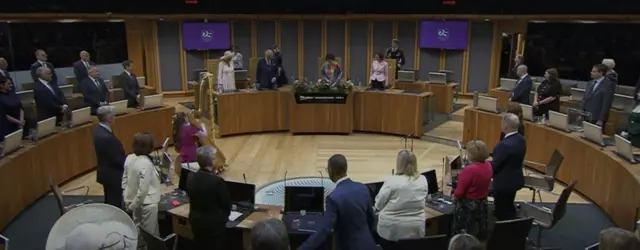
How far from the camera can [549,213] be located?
5449 millimetres

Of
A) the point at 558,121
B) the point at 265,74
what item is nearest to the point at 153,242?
the point at 558,121

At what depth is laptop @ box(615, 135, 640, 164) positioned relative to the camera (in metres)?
6.08

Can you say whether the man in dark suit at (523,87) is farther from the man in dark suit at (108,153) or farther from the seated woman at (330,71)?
the man in dark suit at (108,153)

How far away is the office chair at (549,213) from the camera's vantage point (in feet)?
16.8

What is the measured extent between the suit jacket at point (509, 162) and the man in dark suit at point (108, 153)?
3653 millimetres

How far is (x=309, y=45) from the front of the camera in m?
14.9

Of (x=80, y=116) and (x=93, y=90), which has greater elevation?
(x=93, y=90)

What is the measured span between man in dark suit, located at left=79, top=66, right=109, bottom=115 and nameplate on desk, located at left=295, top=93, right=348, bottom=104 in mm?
3406

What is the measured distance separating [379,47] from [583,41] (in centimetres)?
490

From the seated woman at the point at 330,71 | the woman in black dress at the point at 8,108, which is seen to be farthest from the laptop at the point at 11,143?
the seated woman at the point at 330,71

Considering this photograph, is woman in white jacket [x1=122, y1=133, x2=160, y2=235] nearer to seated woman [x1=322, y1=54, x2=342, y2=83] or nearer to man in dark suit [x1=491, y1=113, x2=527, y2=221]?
man in dark suit [x1=491, y1=113, x2=527, y2=221]

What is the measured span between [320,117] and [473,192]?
5.93 m

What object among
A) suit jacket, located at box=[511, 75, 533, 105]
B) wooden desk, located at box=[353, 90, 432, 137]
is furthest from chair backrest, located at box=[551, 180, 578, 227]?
wooden desk, located at box=[353, 90, 432, 137]

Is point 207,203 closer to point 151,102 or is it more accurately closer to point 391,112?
point 151,102
